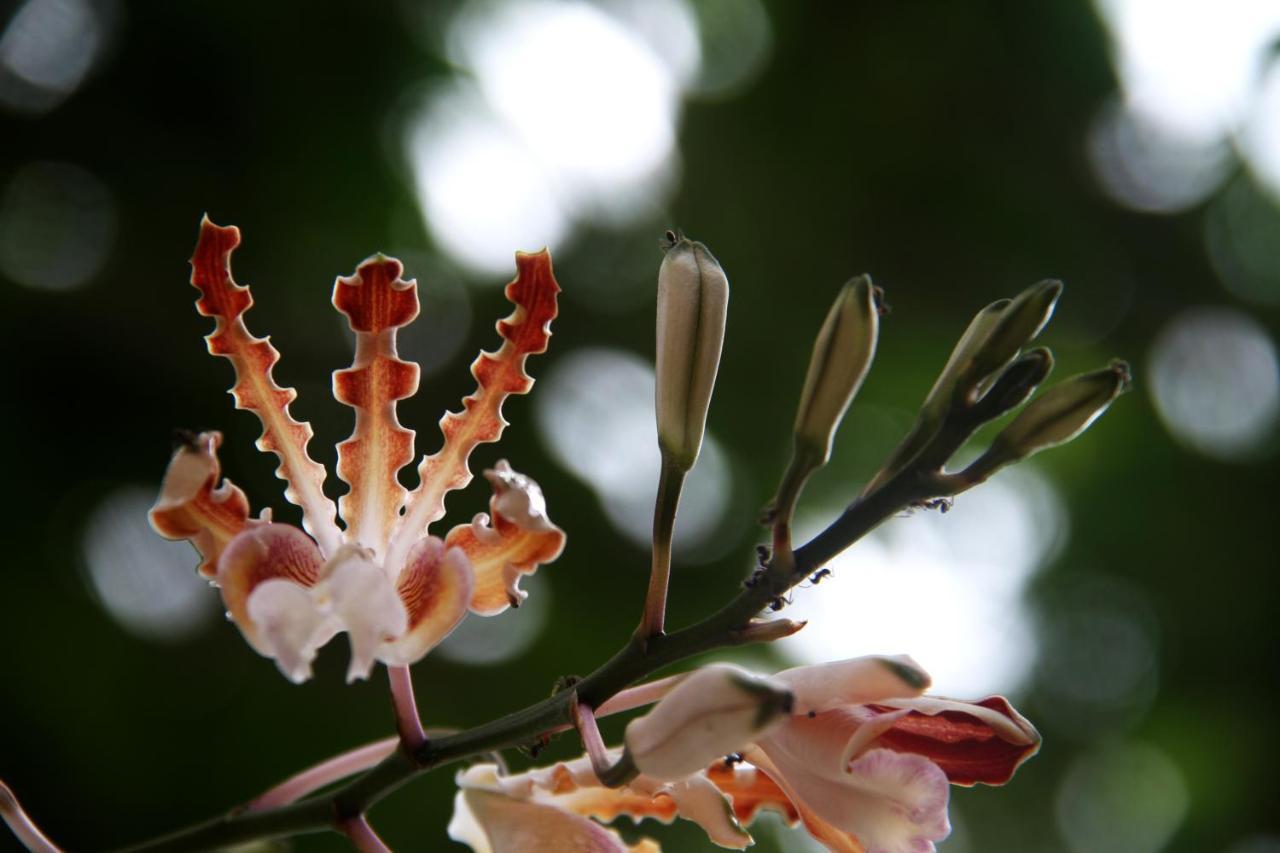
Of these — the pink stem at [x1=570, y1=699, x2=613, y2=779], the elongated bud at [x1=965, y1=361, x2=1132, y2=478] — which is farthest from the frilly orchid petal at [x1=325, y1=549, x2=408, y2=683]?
the elongated bud at [x1=965, y1=361, x2=1132, y2=478]

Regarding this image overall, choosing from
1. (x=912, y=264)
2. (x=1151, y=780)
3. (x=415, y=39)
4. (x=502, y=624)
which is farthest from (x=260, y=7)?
(x=1151, y=780)

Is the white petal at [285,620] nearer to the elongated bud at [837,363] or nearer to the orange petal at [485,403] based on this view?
the orange petal at [485,403]

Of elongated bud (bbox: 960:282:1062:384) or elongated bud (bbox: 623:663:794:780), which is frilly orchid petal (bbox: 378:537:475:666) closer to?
elongated bud (bbox: 623:663:794:780)

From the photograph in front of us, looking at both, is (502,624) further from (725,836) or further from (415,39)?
(725,836)

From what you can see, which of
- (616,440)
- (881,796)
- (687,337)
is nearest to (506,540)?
(687,337)

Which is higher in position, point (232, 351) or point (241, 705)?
point (232, 351)

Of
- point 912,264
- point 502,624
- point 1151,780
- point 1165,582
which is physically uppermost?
point 912,264
